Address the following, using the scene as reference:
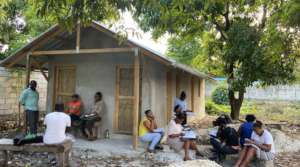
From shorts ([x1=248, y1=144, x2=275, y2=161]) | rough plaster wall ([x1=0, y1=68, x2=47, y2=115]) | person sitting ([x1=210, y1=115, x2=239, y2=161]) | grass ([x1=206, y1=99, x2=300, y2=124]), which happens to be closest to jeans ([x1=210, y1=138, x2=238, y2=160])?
person sitting ([x1=210, y1=115, x2=239, y2=161])

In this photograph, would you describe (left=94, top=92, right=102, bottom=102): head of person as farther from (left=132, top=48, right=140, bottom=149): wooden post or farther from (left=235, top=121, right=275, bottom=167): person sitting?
(left=235, top=121, right=275, bottom=167): person sitting

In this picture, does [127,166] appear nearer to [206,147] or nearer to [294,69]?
[206,147]

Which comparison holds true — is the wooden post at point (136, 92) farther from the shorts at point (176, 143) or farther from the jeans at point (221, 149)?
the jeans at point (221, 149)

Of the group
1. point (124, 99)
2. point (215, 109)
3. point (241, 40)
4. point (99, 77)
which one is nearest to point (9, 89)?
point (99, 77)

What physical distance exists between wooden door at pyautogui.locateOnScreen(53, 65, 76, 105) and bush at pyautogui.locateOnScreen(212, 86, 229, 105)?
15833 millimetres

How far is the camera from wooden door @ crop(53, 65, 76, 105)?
1059 centimetres

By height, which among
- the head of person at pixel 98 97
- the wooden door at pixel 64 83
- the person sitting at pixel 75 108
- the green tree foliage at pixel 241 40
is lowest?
the person sitting at pixel 75 108

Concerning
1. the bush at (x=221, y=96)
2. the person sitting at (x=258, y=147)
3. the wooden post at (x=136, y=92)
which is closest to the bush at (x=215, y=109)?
the bush at (x=221, y=96)

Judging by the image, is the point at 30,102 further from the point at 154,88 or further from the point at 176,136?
the point at 176,136

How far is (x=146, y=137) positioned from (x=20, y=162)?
3111mm

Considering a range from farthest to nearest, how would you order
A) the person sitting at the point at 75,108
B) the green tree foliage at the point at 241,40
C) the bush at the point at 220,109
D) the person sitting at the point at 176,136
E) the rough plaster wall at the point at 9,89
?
the bush at the point at 220,109 < the rough plaster wall at the point at 9,89 < the green tree foliage at the point at 241,40 < the person sitting at the point at 75,108 < the person sitting at the point at 176,136

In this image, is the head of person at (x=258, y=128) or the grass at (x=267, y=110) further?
the grass at (x=267, y=110)

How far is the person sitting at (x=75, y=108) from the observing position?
31.5 ft

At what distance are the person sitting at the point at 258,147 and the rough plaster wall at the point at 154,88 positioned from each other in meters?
3.23
